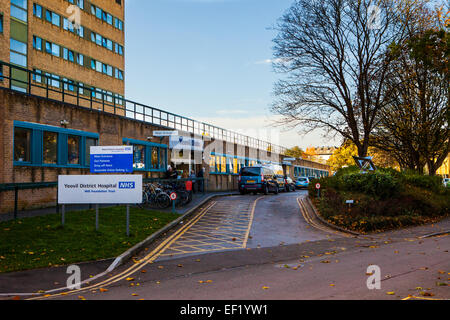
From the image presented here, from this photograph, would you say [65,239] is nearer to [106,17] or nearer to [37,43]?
[37,43]

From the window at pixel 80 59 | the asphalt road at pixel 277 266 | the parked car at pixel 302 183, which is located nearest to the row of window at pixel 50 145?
the asphalt road at pixel 277 266

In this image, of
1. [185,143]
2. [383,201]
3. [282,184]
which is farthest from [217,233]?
[282,184]

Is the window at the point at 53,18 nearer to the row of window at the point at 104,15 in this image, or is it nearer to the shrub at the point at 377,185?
the row of window at the point at 104,15

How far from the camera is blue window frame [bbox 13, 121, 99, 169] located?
704 inches

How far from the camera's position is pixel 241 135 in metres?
45.9

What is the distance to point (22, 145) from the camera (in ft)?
59.1

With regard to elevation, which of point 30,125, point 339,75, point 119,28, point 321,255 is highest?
point 119,28

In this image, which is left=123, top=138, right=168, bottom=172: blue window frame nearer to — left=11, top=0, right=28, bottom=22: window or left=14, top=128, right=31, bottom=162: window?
left=14, top=128, right=31, bottom=162: window

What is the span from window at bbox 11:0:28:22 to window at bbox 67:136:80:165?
1605 centimetres

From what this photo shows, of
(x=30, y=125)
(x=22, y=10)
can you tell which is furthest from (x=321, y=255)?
(x=22, y=10)

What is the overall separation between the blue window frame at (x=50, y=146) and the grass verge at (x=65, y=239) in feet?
14.8

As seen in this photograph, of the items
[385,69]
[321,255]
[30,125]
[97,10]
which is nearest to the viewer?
[321,255]
